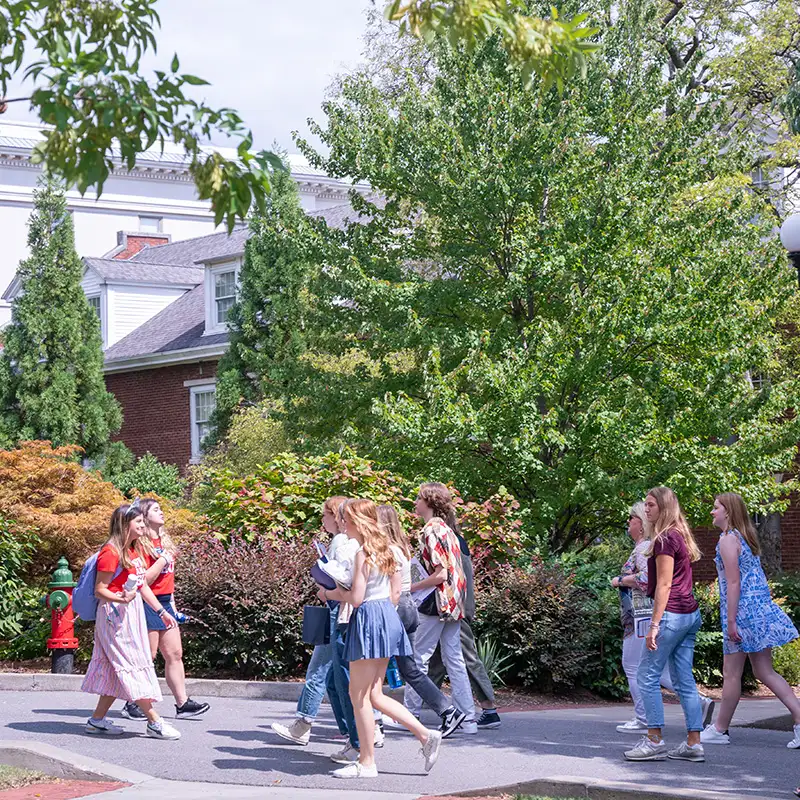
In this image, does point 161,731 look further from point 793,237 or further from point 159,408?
point 159,408

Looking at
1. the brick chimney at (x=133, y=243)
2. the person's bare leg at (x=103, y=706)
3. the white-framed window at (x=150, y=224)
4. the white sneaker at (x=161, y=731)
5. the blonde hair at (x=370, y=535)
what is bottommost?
the white sneaker at (x=161, y=731)

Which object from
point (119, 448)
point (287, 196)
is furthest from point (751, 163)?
point (119, 448)

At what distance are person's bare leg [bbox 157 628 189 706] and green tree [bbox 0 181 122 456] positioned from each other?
790 inches

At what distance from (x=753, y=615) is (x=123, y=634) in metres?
4.72

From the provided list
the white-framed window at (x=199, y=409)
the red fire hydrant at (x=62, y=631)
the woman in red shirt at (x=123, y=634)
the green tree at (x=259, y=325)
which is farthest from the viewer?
the white-framed window at (x=199, y=409)

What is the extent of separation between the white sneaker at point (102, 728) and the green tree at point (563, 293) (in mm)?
7376

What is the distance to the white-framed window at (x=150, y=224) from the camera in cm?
5950

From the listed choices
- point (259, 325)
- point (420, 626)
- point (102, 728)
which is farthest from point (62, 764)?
point (259, 325)

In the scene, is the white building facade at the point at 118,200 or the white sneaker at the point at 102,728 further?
the white building facade at the point at 118,200

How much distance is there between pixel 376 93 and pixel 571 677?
32.1ft

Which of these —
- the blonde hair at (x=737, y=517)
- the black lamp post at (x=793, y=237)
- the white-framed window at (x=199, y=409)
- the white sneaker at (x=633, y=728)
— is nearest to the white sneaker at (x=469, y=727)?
the white sneaker at (x=633, y=728)

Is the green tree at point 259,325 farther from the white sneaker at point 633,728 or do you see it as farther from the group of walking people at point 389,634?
the white sneaker at point 633,728

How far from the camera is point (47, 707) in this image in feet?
38.7

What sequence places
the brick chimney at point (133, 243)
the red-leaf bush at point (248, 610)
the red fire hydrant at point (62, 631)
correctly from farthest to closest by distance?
the brick chimney at point (133, 243)
the red fire hydrant at point (62, 631)
the red-leaf bush at point (248, 610)
